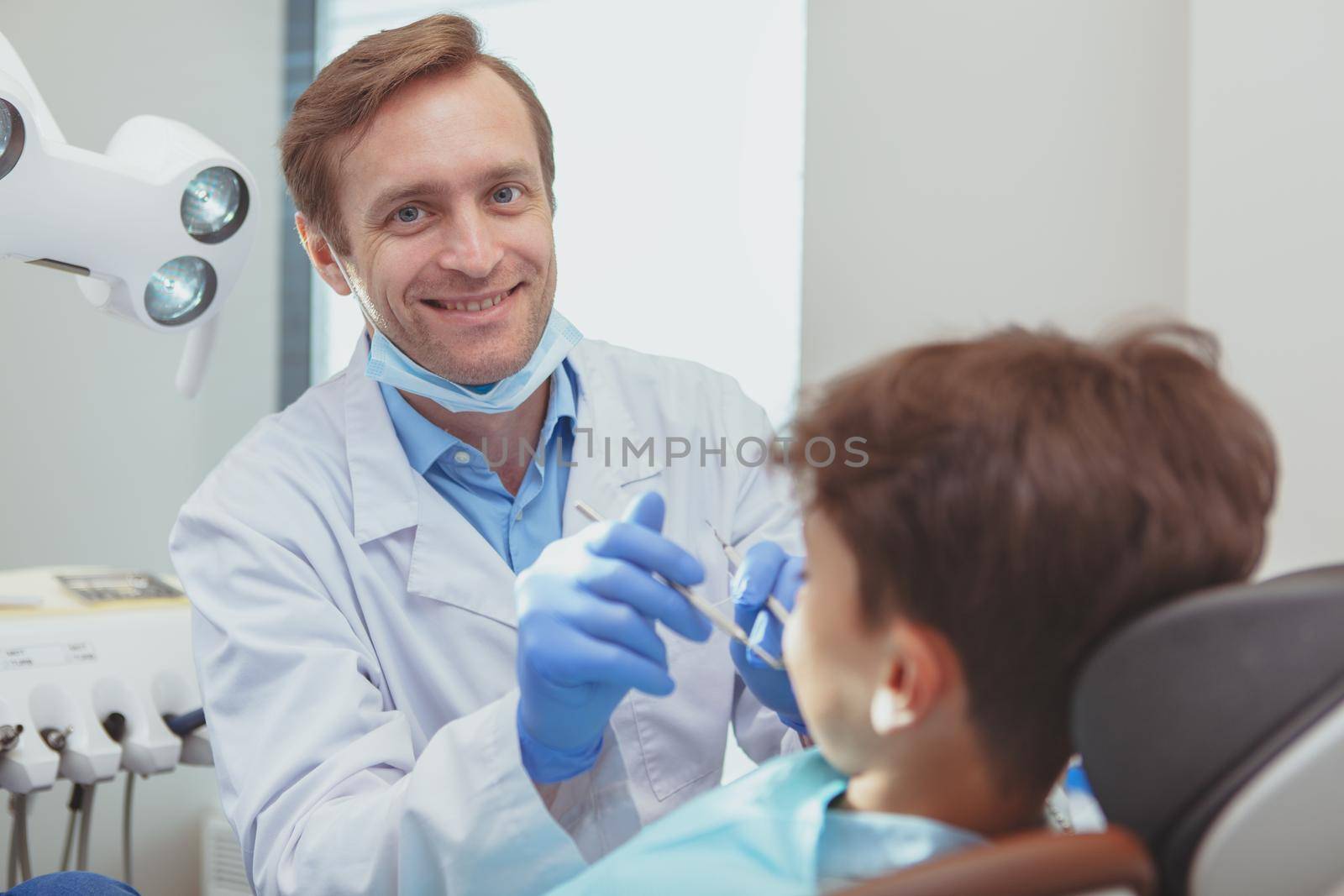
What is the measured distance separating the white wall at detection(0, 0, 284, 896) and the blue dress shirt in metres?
1.23

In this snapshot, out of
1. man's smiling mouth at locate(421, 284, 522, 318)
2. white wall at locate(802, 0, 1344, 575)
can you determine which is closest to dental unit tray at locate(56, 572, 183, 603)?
man's smiling mouth at locate(421, 284, 522, 318)

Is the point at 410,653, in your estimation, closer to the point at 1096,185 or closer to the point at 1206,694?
the point at 1206,694

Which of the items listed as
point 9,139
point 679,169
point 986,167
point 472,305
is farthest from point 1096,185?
point 9,139

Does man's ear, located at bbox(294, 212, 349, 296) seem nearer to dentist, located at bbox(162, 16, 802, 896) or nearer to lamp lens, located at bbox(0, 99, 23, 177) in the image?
dentist, located at bbox(162, 16, 802, 896)

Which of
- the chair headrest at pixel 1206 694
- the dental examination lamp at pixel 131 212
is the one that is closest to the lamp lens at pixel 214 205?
the dental examination lamp at pixel 131 212

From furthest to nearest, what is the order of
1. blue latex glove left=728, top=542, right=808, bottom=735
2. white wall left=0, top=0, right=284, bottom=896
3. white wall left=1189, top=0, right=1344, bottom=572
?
white wall left=0, top=0, right=284, bottom=896 → white wall left=1189, top=0, right=1344, bottom=572 → blue latex glove left=728, top=542, right=808, bottom=735

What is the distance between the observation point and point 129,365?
266 centimetres

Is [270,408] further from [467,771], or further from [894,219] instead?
[467,771]

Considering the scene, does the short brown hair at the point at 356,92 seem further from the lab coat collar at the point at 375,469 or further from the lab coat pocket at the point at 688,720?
the lab coat pocket at the point at 688,720

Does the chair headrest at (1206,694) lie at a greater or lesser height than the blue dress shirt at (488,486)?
greater

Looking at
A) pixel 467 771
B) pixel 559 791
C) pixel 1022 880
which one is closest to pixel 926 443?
pixel 1022 880

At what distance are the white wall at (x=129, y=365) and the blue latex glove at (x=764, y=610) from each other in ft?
5.17

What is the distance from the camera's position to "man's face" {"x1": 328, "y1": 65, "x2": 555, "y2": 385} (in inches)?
55.4

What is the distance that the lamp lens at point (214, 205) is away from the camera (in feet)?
5.22
